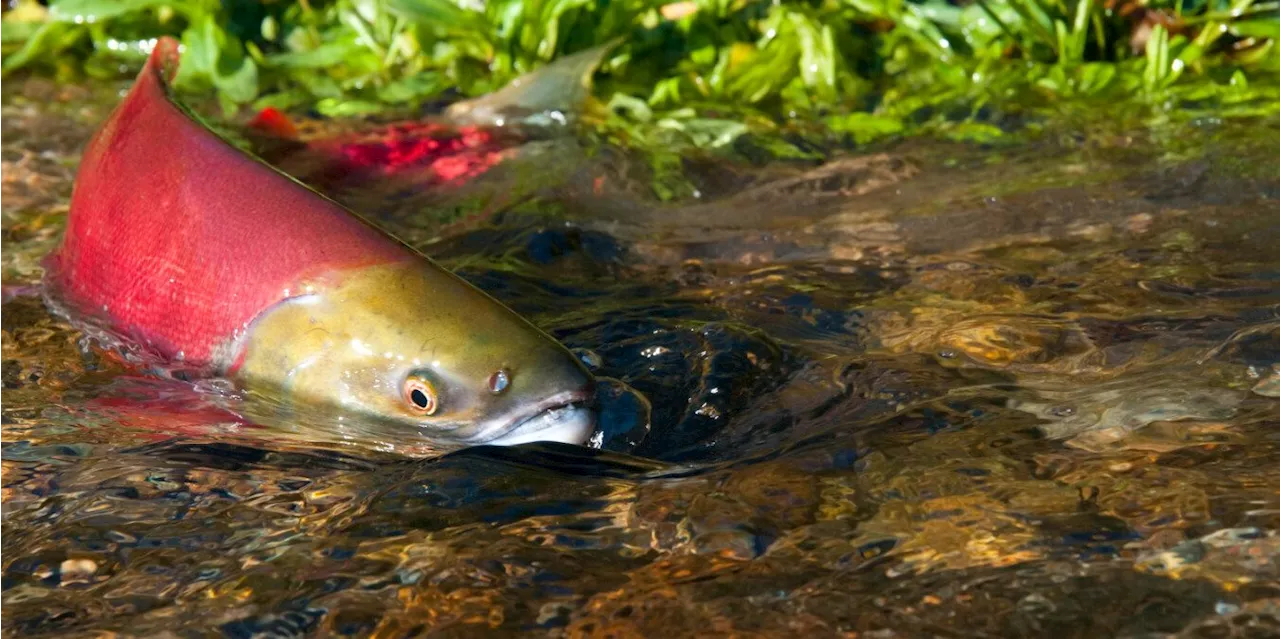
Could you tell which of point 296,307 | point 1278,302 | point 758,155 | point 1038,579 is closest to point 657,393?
point 296,307

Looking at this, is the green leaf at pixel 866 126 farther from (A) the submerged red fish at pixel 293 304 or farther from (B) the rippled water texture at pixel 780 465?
(A) the submerged red fish at pixel 293 304

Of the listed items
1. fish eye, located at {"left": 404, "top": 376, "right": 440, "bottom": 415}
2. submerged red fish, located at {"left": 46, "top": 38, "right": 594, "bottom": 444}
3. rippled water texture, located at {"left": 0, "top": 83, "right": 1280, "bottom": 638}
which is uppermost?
submerged red fish, located at {"left": 46, "top": 38, "right": 594, "bottom": 444}

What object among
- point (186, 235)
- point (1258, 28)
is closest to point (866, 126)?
point (1258, 28)

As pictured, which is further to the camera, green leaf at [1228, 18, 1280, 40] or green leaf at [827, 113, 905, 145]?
green leaf at [1228, 18, 1280, 40]

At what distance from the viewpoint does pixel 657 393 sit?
289cm

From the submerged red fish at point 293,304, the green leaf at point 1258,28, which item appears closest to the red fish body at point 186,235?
the submerged red fish at point 293,304

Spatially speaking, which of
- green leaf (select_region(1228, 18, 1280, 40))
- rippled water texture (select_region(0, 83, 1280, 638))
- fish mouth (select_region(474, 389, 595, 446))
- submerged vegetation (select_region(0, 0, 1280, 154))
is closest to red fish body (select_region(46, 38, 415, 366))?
rippled water texture (select_region(0, 83, 1280, 638))

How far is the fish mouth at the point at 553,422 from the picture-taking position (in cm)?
255

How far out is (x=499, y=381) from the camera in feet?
8.36

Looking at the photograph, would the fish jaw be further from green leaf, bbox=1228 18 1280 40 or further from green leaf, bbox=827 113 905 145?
green leaf, bbox=1228 18 1280 40

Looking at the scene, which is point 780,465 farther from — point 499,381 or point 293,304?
point 293,304

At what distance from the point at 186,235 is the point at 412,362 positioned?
68 centimetres

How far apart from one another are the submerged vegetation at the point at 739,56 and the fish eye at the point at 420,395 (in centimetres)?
240

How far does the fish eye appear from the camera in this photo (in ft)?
8.51
